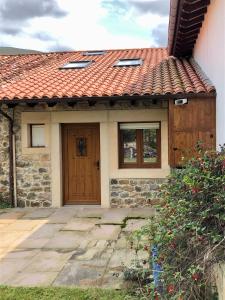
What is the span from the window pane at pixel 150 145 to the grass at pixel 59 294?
612 cm

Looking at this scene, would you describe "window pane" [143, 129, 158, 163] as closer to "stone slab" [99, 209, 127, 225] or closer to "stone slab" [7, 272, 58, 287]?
"stone slab" [99, 209, 127, 225]

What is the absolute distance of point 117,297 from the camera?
5164mm

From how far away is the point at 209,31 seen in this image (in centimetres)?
905

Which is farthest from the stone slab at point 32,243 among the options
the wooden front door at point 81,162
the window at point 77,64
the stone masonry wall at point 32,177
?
the window at point 77,64

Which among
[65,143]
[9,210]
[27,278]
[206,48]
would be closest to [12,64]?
[65,143]

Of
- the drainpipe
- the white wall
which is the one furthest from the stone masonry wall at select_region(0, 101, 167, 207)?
the white wall

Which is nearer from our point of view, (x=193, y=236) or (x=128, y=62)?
(x=193, y=236)

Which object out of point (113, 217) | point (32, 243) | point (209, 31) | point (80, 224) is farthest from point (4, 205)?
point (209, 31)

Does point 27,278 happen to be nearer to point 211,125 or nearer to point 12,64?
point 211,125

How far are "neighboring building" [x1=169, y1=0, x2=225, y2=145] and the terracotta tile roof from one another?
74 centimetres

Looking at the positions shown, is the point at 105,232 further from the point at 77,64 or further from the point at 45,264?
the point at 77,64

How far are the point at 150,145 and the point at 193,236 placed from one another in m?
7.33

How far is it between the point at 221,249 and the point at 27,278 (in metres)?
3.23

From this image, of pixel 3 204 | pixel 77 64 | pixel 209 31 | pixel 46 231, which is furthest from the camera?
pixel 77 64
